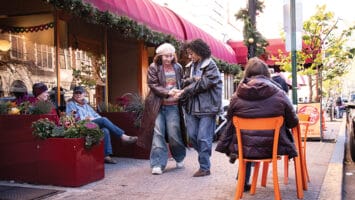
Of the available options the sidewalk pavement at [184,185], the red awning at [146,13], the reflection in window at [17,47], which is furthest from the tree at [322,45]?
the reflection in window at [17,47]

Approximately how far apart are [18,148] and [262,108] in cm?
316

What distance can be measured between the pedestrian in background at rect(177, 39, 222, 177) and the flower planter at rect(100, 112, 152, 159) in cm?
154

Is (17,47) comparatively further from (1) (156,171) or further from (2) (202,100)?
(2) (202,100)

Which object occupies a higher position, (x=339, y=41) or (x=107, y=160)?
(x=339, y=41)

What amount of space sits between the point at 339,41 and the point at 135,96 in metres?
7.93

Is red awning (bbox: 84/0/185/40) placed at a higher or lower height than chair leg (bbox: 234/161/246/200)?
higher

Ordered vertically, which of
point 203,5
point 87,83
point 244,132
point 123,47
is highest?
point 203,5

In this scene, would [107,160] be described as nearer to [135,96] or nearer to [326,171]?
[135,96]

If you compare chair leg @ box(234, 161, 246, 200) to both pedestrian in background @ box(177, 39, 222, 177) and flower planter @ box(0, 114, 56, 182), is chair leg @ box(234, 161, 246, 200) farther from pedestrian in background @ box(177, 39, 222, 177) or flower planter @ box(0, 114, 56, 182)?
flower planter @ box(0, 114, 56, 182)

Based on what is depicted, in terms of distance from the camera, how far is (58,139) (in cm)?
511

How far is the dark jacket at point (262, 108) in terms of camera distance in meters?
4.01

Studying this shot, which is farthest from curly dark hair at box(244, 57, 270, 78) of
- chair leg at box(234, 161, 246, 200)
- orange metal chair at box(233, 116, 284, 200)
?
chair leg at box(234, 161, 246, 200)

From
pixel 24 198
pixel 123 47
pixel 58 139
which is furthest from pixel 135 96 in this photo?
Answer: pixel 123 47

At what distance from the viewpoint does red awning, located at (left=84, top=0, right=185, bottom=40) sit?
23.7 ft
